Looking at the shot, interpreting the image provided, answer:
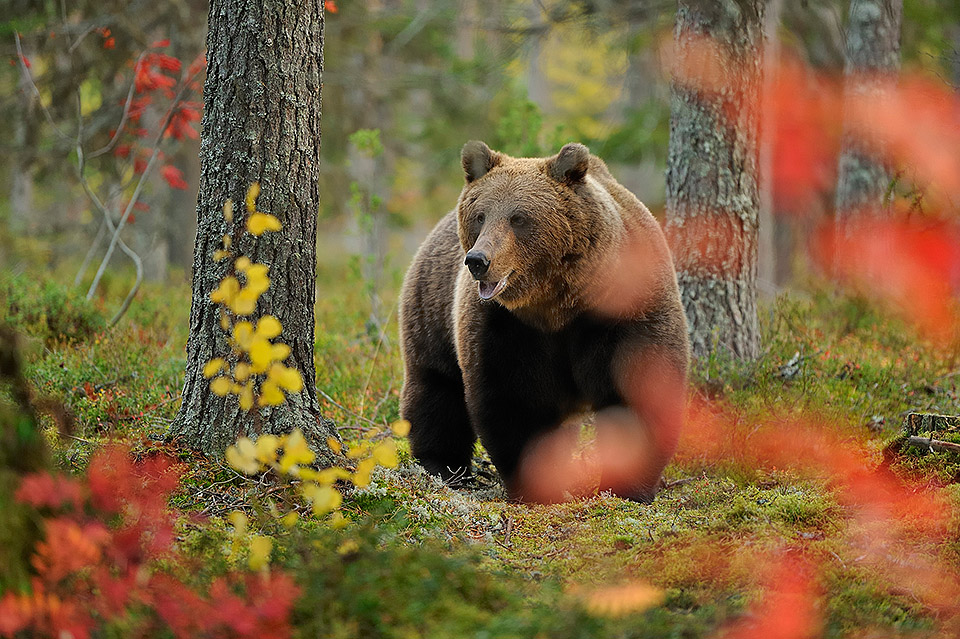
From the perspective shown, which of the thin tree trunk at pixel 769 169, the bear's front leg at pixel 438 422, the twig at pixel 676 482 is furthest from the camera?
the thin tree trunk at pixel 769 169

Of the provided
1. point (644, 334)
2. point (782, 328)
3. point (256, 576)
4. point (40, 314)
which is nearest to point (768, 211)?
point (782, 328)

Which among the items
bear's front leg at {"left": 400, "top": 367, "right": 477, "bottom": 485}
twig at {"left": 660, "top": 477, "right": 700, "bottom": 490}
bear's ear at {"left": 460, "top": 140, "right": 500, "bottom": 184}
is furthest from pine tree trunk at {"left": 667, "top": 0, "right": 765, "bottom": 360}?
bear's ear at {"left": 460, "top": 140, "right": 500, "bottom": 184}

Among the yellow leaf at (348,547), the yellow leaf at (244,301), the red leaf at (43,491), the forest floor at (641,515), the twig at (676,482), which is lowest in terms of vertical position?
the twig at (676,482)

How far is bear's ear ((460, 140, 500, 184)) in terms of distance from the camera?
521 centimetres

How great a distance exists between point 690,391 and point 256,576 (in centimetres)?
419

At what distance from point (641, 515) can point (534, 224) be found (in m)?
1.67

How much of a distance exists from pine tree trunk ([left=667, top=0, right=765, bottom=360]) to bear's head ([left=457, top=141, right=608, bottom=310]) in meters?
1.88

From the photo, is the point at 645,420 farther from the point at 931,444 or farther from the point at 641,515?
the point at 931,444

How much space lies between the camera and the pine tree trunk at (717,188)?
6629 millimetres

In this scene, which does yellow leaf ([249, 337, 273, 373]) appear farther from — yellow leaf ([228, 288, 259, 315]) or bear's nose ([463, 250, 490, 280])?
bear's nose ([463, 250, 490, 280])

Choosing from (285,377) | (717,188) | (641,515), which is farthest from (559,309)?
(285,377)

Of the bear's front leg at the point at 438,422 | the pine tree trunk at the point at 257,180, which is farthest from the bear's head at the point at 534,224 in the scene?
the bear's front leg at the point at 438,422

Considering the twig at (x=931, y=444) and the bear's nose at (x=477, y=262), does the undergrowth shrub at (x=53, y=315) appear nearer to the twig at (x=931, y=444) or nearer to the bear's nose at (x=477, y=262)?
the bear's nose at (x=477, y=262)

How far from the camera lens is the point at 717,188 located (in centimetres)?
670
